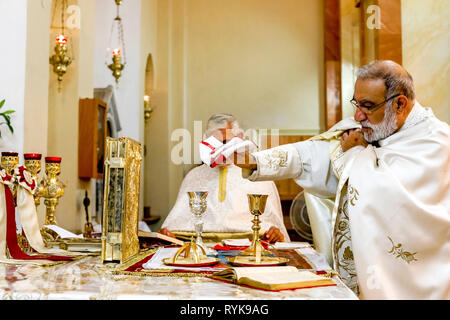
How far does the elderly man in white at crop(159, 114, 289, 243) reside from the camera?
4102 mm

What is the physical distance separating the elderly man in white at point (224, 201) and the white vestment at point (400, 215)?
5.13 feet

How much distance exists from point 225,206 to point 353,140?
1.71m

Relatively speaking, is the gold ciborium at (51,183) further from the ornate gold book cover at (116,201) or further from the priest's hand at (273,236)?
the priest's hand at (273,236)

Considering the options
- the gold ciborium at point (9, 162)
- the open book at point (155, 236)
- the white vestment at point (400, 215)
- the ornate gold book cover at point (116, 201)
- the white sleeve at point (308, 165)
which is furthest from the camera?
the white sleeve at point (308, 165)

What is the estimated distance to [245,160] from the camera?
105 inches

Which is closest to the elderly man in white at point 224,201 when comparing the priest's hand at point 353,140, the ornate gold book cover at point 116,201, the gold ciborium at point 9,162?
the priest's hand at point 353,140

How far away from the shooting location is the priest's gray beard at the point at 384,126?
2.59m

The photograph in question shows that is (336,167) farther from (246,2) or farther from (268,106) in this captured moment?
(246,2)

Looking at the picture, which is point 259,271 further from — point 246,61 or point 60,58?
point 246,61

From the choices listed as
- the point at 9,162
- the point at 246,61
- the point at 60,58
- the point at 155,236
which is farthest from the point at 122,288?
the point at 246,61

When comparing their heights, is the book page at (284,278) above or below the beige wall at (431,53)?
below

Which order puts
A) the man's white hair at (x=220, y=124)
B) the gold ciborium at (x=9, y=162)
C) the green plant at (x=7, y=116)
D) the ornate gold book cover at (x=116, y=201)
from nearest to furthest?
the ornate gold book cover at (x=116, y=201) → the gold ciborium at (x=9, y=162) → the green plant at (x=7, y=116) → the man's white hair at (x=220, y=124)

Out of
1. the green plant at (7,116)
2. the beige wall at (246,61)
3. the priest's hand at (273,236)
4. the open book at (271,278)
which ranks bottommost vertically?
the priest's hand at (273,236)

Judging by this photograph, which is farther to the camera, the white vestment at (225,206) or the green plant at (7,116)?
the white vestment at (225,206)
